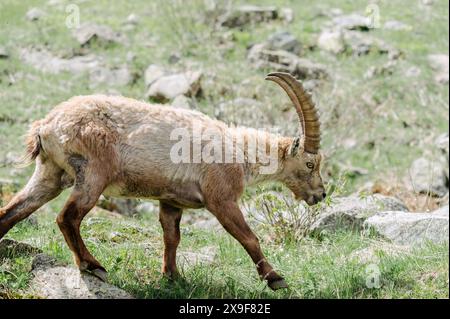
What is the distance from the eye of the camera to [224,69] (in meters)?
17.3

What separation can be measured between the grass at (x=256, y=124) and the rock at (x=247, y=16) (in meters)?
0.38

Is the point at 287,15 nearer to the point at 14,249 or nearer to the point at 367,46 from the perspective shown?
the point at 367,46

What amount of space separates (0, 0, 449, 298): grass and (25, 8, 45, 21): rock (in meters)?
0.20

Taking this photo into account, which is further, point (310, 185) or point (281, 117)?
point (281, 117)

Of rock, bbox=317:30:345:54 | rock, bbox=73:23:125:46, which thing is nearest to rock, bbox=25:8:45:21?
rock, bbox=73:23:125:46

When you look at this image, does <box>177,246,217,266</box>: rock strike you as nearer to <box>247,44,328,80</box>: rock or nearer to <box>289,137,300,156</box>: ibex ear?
<box>289,137,300,156</box>: ibex ear

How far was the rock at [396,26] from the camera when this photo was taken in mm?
21203

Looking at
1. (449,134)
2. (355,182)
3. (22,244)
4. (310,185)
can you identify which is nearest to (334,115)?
(355,182)

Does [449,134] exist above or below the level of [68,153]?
below

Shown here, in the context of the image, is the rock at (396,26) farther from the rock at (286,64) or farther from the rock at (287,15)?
the rock at (286,64)

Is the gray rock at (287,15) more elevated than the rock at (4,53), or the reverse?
the gray rock at (287,15)

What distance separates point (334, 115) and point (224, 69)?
10.3 feet

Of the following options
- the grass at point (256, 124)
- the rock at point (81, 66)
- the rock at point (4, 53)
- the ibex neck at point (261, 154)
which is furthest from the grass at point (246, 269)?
the rock at point (4, 53)
